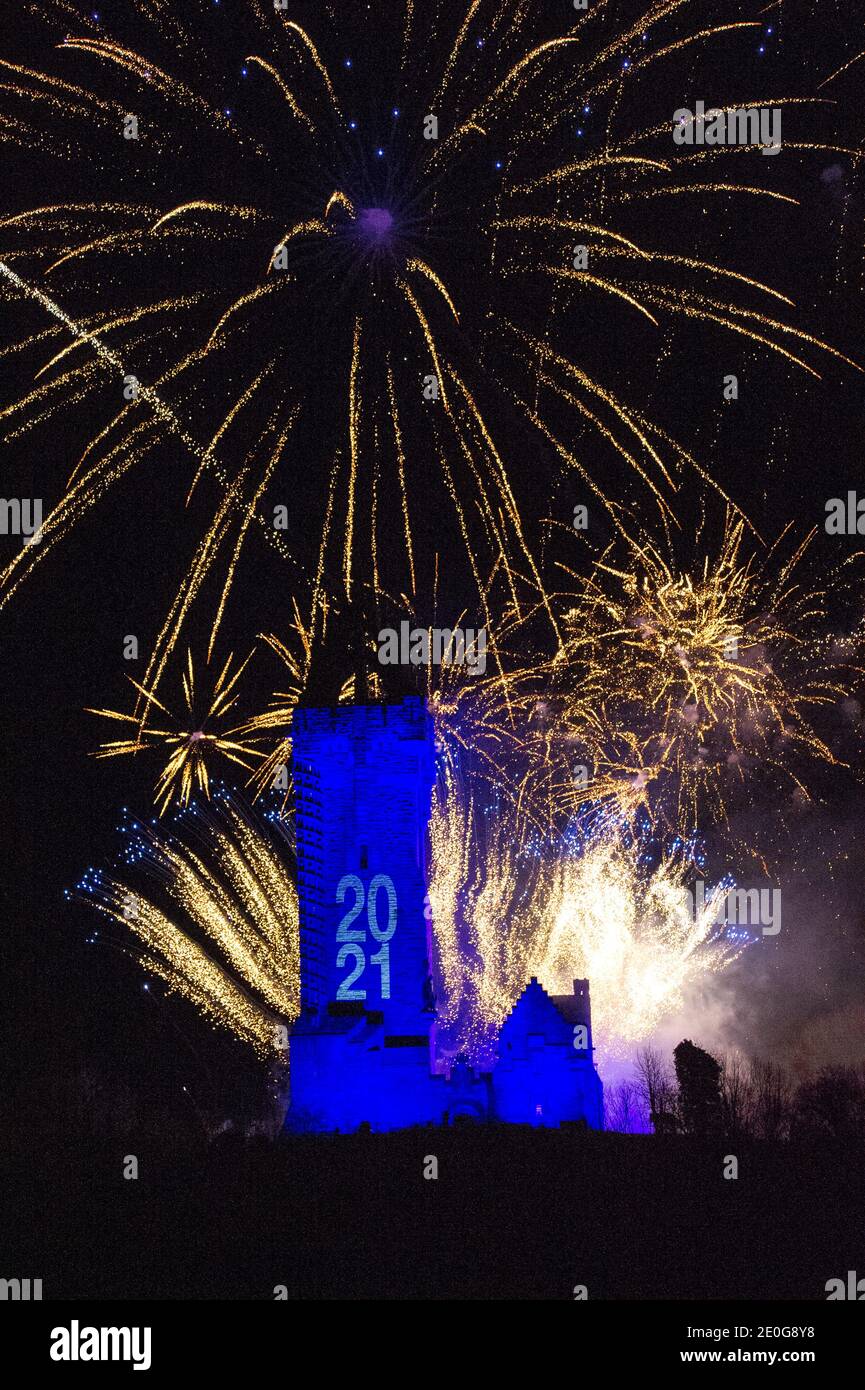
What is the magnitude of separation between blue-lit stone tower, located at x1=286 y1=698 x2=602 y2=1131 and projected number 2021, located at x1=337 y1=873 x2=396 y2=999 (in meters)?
0.03

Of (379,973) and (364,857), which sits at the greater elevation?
(364,857)

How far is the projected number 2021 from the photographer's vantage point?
3641 cm

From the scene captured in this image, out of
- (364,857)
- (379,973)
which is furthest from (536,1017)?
(364,857)

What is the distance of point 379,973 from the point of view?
1433 inches

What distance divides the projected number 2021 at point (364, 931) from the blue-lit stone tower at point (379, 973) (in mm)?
27

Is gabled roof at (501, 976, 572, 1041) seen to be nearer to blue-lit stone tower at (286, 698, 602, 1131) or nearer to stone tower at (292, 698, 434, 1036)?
blue-lit stone tower at (286, 698, 602, 1131)

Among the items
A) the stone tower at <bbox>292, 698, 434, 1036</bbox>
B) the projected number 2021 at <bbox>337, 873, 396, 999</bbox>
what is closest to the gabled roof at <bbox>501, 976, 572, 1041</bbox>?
the stone tower at <bbox>292, 698, 434, 1036</bbox>

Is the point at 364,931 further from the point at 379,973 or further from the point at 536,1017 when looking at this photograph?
the point at 536,1017

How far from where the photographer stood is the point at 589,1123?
36.8 meters

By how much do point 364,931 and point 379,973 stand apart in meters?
1.17

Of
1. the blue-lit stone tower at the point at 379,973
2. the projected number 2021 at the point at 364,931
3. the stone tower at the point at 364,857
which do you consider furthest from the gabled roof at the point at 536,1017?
the projected number 2021 at the point at 364,931

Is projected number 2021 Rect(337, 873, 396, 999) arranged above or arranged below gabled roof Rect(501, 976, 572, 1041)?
above

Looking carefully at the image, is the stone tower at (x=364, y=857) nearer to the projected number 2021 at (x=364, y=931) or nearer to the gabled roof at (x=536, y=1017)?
the projected number 2021 at (x=364, y=931)
